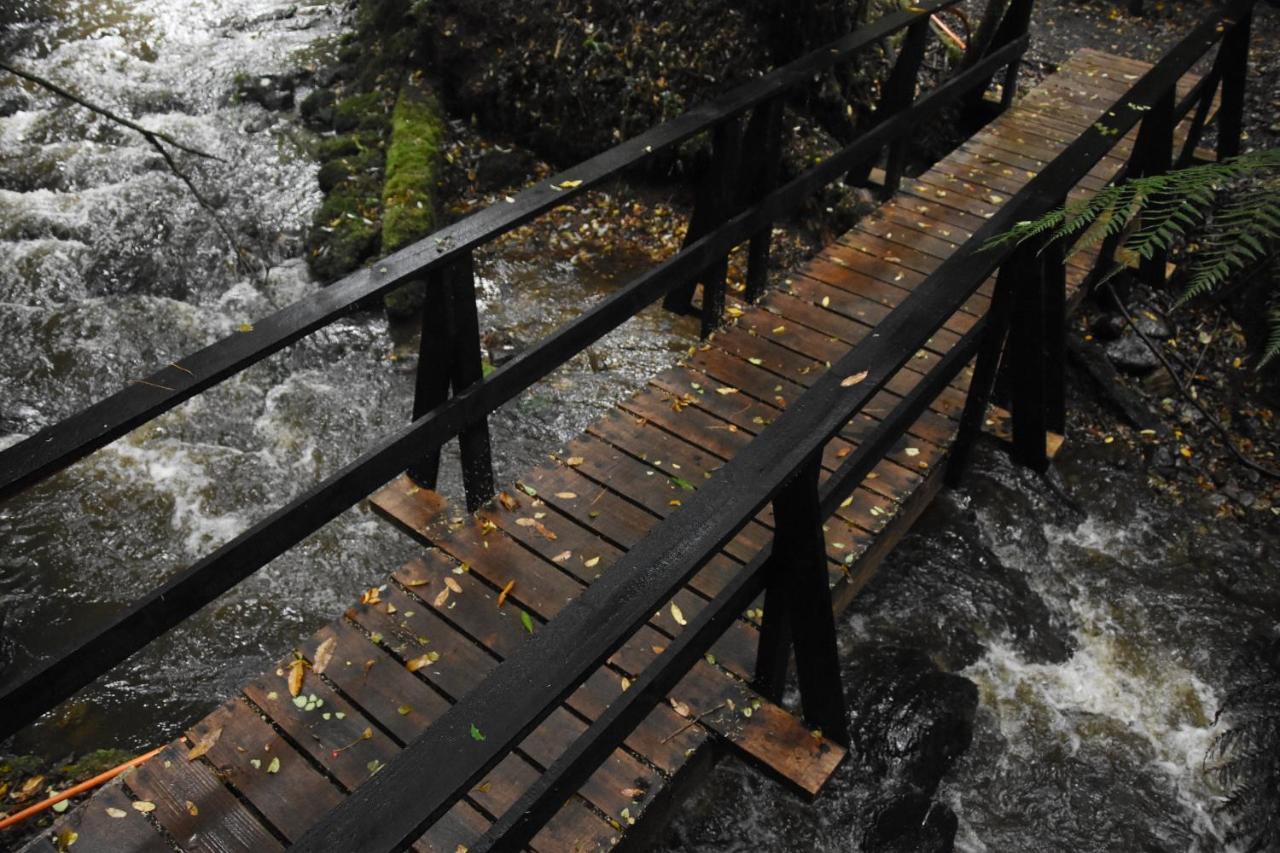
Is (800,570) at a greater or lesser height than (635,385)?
greater

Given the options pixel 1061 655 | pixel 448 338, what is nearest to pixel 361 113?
pixel 448 338

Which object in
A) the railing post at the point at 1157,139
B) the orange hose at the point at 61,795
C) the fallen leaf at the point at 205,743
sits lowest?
the orange hose at the point at 61,795

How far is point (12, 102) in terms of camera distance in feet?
31.2

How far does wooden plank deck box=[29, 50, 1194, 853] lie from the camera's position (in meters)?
3.04

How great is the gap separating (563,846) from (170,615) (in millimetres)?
1345

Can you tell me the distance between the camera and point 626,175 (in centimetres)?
853

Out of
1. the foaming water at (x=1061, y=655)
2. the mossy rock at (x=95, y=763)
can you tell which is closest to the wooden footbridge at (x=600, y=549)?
the foaming water at (x=1061, y=655)

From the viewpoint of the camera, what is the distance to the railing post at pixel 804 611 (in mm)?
2898

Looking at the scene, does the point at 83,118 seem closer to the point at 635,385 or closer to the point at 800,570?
the point at 635,385

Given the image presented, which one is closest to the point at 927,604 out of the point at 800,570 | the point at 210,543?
the point at 800,570

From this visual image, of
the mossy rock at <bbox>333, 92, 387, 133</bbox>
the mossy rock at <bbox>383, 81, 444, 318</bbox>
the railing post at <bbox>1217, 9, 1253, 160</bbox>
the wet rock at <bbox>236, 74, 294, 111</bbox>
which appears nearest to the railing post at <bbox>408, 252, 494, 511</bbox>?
the mossy rock at <bbox>383, 81, 444, 318</bbox>

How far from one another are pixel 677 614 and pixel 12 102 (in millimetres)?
9365

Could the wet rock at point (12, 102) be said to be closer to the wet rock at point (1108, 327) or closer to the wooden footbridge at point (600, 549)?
the wooden footbridge at point (600, 549)

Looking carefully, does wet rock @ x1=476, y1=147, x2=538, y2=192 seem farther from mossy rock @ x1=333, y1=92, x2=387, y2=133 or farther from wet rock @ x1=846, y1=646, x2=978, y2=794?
wet rock @ x1=846, y1=646, x2=978, y2=794
